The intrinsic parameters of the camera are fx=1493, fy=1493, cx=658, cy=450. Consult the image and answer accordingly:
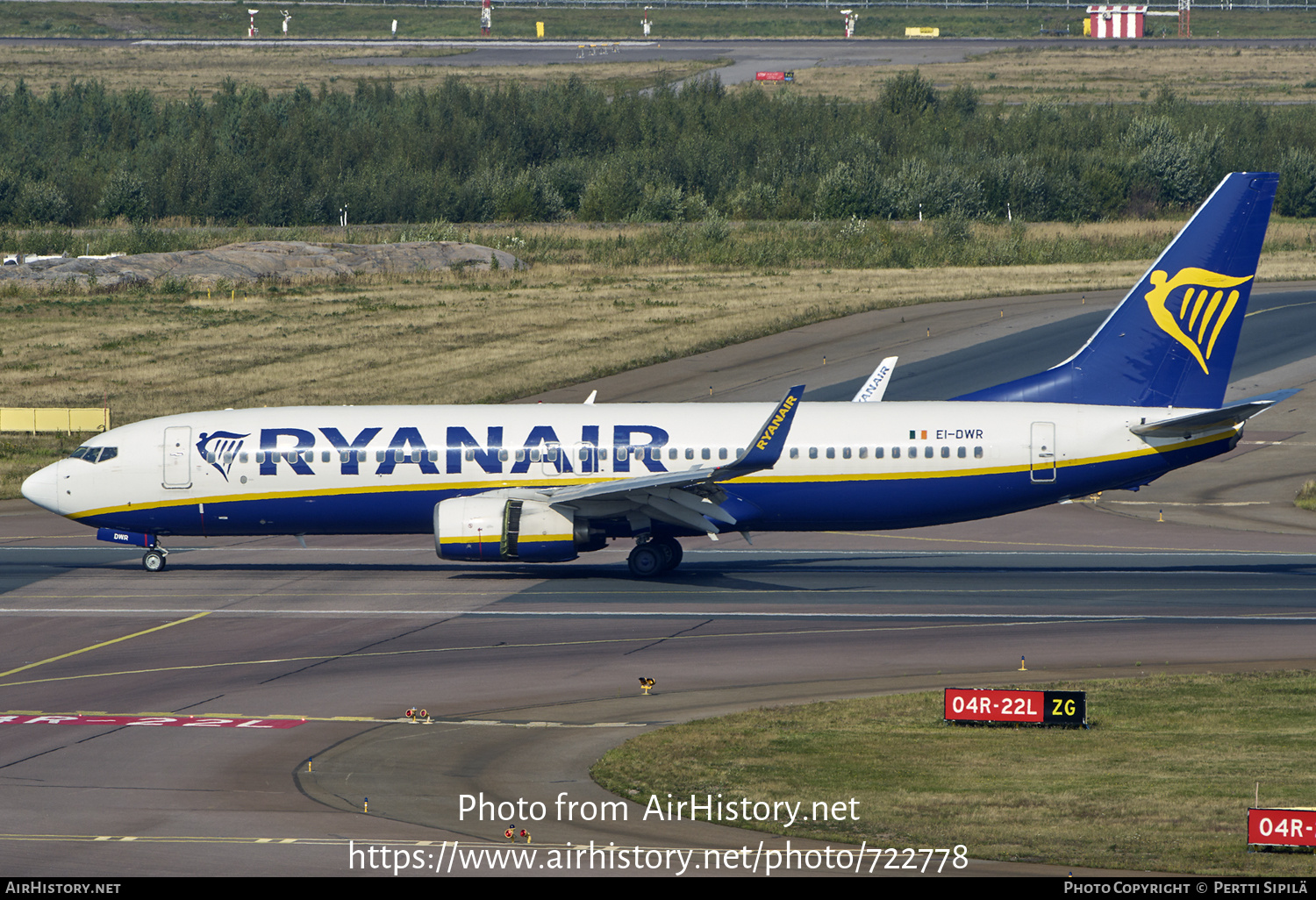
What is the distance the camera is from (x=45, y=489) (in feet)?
142

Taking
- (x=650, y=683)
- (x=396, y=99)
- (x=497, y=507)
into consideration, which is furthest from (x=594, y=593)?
(x=396, y=99)

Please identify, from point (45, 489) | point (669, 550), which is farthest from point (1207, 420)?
point (45, 489)

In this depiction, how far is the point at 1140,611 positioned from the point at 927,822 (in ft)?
58.7

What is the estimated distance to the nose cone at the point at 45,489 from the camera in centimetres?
4312

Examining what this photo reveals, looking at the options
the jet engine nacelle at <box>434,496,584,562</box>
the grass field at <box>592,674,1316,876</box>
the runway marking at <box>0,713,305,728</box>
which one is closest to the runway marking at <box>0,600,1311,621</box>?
the jet engine nacelle at <box>434,496,584,562</box>

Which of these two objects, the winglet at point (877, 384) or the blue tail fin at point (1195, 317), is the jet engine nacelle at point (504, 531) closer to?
the winglet at point (877, 384)

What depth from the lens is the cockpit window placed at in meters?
42.9

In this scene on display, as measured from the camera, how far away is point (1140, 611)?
36.7 m

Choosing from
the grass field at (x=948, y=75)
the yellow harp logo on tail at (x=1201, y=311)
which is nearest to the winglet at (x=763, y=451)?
the yellow harp logo on tail at (x=1201, y=311)

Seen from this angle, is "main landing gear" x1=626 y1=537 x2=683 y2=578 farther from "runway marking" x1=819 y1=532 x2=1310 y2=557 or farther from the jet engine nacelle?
"runway marking" x1=819 y1=532 x2=1310 y2=557

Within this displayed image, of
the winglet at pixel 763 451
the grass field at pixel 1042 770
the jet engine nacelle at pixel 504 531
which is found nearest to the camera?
the grass field at pixel 1042 770

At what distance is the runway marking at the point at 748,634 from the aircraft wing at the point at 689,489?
5127 millimetres

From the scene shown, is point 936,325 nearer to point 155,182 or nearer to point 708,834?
point 708,834

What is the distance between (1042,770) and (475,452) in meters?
21.8
